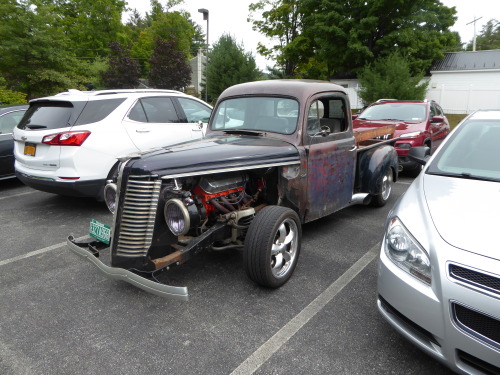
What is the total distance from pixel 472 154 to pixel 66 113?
202 inches

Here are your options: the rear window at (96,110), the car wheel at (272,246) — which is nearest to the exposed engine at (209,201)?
the car wheel at (272,246)

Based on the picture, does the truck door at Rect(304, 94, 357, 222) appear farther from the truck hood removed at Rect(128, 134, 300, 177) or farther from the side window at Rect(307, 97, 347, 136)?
the truck hood removed at Rect(128, 134, 300, 177)

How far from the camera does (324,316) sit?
289 centimetres

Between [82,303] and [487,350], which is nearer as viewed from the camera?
[487,350]

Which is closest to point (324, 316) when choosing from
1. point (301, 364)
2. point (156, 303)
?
point (301, 364)

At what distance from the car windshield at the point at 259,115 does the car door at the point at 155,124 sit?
5.21 feet

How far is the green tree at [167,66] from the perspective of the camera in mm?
26219

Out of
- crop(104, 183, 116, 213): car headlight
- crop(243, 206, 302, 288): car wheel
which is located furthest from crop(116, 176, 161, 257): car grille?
crop(243, 206, 302, 288): car wheel

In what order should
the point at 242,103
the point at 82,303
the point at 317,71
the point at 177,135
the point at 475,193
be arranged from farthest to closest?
1. the point at 317,71
2. the point at 177,135
3. the point at 242,103
4. the point at 82,303
5. the point at 475,193

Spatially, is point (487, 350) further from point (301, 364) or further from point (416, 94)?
point (416, 94)

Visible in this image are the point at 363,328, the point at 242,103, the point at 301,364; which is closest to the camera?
the point at 301,364

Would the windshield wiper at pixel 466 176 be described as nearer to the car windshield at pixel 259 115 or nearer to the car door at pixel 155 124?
the car windshield at pixel 259 115

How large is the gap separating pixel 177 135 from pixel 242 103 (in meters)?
2.08

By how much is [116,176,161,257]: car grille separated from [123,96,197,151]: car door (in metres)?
3.01
